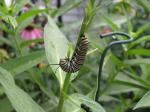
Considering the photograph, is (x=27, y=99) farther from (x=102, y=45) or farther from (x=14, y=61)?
(x=102, y=45)

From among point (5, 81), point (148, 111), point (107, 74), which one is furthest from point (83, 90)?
point (5, 81)

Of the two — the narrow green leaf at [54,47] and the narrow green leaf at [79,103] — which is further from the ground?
the narrow green leaf at [54,47]

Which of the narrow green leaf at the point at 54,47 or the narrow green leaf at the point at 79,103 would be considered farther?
the narrow green leaf at the point at 54,47

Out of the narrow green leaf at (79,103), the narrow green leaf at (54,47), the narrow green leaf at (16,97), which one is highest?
the narrow green leaf at (54,47)

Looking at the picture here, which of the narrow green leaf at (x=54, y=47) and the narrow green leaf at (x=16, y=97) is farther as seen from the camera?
the narrow green leaf at (x=54, y=47)

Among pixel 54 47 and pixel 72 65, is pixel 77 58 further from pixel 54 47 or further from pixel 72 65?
pixel 54 47

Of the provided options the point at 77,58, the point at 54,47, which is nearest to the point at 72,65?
the point at 77,58
